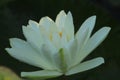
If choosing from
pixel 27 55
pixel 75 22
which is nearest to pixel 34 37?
pixel 27 55

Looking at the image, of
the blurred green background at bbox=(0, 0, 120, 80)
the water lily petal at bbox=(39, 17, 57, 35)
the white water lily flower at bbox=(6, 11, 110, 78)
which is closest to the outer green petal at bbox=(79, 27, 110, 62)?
the white water lily flower at bbox=(6, 11, 110, 78)

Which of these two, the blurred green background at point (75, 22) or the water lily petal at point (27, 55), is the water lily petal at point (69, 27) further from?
the blurred green background at point (75, 22)

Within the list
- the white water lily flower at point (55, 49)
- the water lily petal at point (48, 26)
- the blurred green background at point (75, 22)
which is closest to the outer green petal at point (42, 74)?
the white water lily flower at point (55, 49)

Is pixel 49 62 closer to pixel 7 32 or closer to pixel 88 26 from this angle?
pixel 88 26

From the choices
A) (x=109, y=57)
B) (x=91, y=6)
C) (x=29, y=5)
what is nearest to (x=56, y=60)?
(x=109, y=57)

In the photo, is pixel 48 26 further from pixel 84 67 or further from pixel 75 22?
pixel 75 22

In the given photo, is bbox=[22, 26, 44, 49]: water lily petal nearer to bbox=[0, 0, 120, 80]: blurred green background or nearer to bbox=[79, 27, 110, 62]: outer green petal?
bbox=[79, 27, 110, 62]: outer green petal
